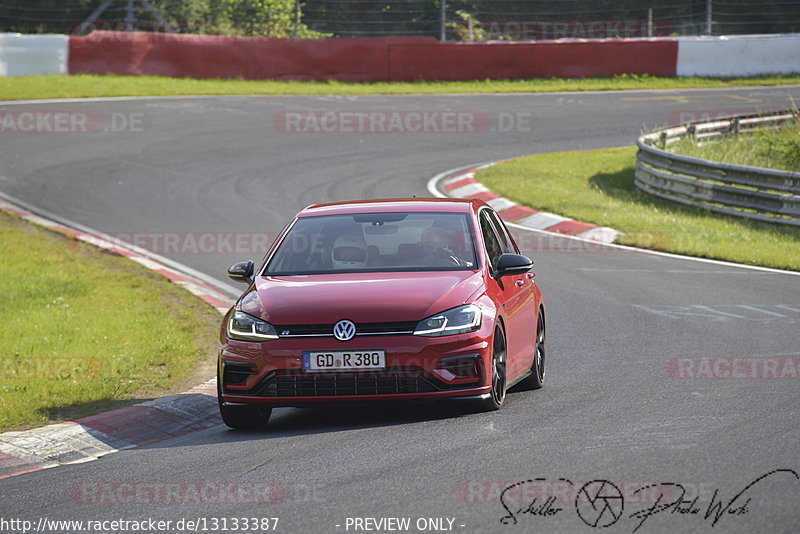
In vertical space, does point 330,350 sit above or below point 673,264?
above

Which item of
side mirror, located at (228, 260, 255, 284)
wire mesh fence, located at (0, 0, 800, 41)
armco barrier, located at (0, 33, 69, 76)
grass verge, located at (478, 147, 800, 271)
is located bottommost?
grass verge, located at (478, 147, 800, 271)

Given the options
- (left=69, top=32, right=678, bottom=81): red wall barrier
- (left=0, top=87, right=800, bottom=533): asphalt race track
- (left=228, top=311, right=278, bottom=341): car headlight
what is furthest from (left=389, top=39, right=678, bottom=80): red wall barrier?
(left=228, top=311, right=278, bottom=341): car headlight

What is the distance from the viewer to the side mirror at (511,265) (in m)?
8.41

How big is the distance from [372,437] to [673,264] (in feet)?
31.1

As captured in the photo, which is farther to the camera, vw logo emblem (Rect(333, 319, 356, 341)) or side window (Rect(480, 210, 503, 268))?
side window (Rect(480, 210, 503, 268))

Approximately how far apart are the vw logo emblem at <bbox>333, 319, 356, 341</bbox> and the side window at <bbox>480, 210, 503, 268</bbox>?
5.10ft

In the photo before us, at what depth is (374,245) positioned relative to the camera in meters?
8.75

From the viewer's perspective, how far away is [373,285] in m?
7.98

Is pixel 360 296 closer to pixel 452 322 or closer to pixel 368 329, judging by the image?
pixel 368 329

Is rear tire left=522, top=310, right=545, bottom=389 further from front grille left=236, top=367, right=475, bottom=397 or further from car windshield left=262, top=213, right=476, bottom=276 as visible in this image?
front grille left=236, top=367, right=475, bottom=397

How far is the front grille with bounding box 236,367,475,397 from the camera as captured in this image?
7555 mm

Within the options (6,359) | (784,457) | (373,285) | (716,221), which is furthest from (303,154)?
→ (784,457)

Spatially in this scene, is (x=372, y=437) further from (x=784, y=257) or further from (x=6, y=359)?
(x=784, y=257)

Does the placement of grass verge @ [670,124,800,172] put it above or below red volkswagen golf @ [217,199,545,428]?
below
